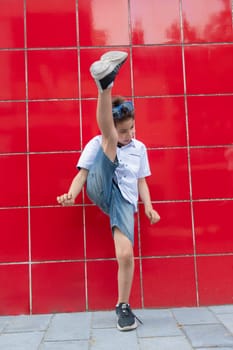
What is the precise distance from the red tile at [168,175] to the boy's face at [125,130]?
13.4 inches

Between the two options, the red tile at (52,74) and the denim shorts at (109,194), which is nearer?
the denim shorts at (109,194)

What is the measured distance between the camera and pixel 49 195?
288 centimetres

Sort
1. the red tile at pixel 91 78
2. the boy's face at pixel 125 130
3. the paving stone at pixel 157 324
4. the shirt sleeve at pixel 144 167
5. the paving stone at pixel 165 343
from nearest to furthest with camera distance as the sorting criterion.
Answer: the paving stone at pixel 165 343
the paving stone at pixel 157 324
the boy's face at pixel 125 130
the shirt sleeve at pixel 144 167
the red tile at pixel 91 78

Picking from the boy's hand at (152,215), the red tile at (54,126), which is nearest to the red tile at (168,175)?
the boy's hand at (152,215)

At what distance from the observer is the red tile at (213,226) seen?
288cm

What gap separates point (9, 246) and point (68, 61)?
1418mm

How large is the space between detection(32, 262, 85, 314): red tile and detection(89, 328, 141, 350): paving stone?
0.46 metres

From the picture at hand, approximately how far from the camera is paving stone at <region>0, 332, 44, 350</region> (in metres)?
2.16

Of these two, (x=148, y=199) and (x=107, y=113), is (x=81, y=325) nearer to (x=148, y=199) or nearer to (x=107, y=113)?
(x=148, y=199)

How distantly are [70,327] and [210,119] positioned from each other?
1753 millimetres

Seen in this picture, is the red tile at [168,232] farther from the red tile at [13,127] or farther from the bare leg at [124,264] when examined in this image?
the red tile at [13,127]

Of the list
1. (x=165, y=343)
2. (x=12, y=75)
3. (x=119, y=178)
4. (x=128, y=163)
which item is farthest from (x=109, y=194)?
(x=12, y=75)

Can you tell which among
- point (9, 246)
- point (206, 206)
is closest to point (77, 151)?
point (9, 246)

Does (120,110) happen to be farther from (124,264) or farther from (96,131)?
(124,264)
